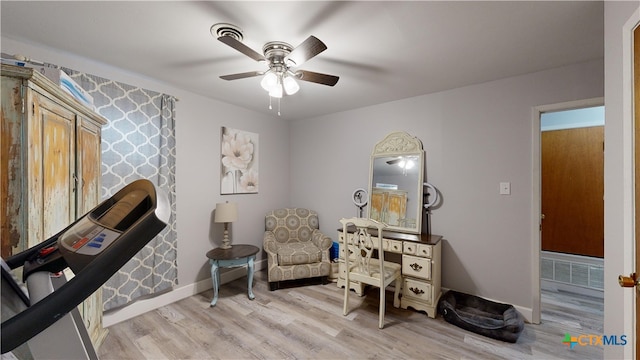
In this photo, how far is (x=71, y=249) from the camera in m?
0.52

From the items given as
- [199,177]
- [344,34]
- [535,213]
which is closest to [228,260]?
[199,177]

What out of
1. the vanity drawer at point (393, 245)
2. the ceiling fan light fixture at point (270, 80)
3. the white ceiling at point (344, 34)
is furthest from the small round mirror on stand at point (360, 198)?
the ceiling fan light fixture at point (270, 80)

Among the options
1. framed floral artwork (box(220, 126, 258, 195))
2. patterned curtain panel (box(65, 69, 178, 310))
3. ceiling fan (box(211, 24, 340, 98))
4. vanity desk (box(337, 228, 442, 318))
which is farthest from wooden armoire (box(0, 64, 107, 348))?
vanity desk (box(337, 228, 442, 318))

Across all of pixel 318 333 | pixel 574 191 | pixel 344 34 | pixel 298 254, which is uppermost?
pixel 344 34

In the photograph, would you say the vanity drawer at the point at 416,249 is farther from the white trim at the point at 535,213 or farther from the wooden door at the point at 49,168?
the wooden door at the point at 49,168

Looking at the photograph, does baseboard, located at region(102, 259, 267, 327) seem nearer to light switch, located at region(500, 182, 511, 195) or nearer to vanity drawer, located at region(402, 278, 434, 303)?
vanity drawer, located at region(402, 278, 434, 303)

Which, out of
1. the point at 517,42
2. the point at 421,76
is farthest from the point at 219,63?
the point at 517,42

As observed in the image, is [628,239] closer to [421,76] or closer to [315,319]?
[421,76]

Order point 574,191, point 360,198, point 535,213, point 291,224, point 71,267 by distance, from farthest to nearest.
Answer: point 291,224 → point 360,198 → point 574,191 → point 535,213 → point 71,267

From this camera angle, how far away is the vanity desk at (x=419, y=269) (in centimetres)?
236

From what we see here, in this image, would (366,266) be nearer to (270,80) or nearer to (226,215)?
(226,215)

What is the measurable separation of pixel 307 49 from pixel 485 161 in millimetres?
2157

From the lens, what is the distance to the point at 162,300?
2.52 metres

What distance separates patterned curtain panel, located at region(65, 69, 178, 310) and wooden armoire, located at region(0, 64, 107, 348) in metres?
0.80
